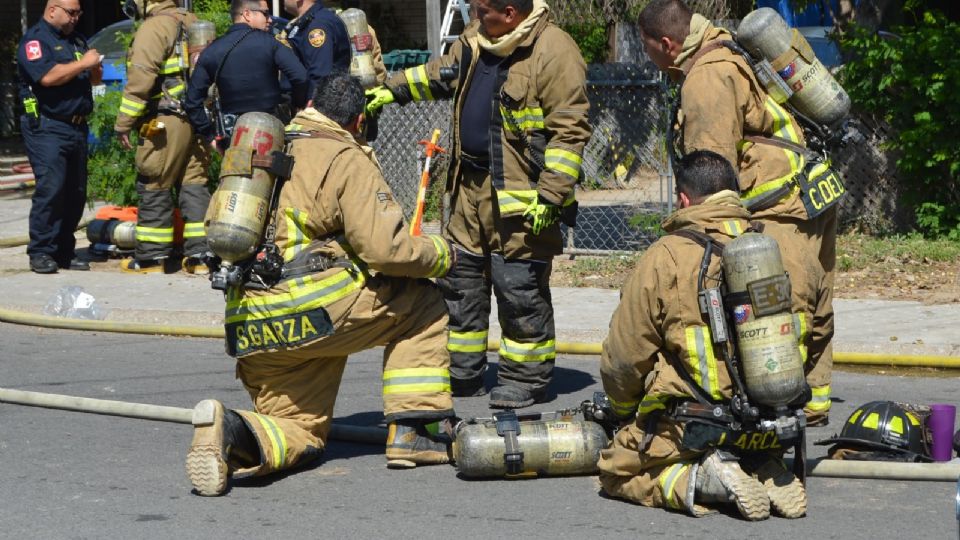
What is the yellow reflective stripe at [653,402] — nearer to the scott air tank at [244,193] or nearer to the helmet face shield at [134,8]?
the scott air tank at [244,193]

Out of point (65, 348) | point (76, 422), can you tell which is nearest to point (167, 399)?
point (76, 422)

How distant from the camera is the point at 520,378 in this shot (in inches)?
281

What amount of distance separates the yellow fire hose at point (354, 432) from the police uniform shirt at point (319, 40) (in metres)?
3.75

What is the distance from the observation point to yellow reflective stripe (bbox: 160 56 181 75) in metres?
10.8

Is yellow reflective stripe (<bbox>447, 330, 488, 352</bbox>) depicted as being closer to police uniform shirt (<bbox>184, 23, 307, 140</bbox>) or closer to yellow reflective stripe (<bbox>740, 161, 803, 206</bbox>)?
yellow reflective stripe (<bbox>740, 161, 803, 206</bbox>)

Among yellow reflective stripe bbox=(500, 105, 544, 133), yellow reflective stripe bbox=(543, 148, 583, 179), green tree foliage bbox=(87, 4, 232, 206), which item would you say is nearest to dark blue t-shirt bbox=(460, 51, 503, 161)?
yellow reflective stripe bbox=(500, 105, 544, 133)

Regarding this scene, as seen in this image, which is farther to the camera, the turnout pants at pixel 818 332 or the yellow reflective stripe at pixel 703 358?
the turnout pants at pixel 818 332

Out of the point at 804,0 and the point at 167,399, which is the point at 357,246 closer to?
the point at 167,399

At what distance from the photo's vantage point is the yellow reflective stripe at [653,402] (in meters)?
5.14

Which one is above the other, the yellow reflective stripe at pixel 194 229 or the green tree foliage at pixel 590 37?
the green tree foliage at pixel 590 37

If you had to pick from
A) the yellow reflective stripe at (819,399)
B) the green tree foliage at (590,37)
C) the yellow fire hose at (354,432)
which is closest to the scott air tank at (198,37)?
the yellow fire hose at (354,432)

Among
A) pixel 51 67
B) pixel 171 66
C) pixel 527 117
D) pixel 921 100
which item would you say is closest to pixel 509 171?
pixel 527 117

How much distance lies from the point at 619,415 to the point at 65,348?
4587 mm

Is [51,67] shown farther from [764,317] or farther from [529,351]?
[764,317]
